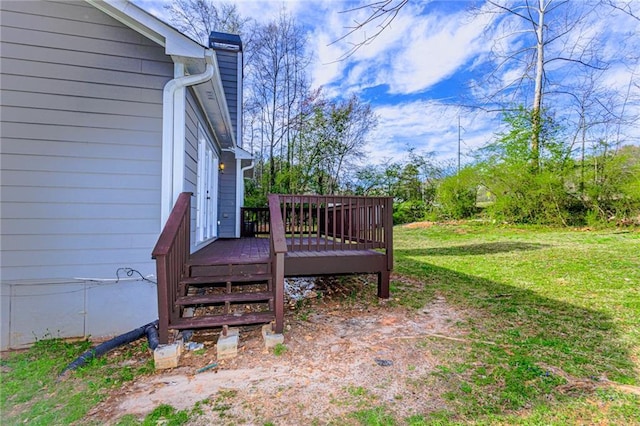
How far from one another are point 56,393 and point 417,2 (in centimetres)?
457

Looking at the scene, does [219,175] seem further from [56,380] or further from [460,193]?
[460,193]

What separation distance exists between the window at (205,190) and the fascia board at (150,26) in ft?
4.81

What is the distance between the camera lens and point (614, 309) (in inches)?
146

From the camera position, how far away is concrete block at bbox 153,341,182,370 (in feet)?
8.36

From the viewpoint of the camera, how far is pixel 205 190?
526 cm

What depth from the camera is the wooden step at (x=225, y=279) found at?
326cm

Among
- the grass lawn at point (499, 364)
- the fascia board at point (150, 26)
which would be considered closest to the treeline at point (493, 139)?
the grass lawn at point (499, 364)

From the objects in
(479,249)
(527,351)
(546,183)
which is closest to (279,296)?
(527,351)

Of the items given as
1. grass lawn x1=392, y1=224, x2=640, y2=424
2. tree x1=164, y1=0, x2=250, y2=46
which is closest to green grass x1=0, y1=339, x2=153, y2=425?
grass lawn x1=392, y1=224, x2=640, y2=424

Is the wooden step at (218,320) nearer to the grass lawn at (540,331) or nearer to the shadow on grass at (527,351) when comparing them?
the grass lawn at (540,331)

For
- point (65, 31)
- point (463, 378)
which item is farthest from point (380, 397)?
point (65, 31)

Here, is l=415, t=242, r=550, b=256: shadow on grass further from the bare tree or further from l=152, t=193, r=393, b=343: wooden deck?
the bare tree

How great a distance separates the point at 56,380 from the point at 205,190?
3.28m

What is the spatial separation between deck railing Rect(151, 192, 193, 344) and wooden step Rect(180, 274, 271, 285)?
0.38 feet
